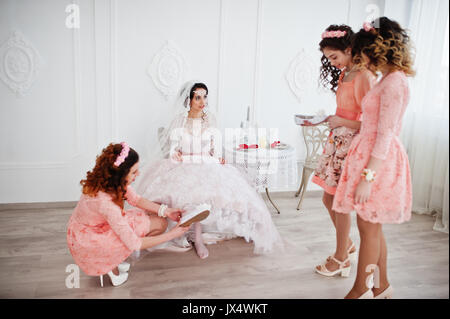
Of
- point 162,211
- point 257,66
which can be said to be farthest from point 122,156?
point 257,66

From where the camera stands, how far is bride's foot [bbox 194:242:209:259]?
2430mm

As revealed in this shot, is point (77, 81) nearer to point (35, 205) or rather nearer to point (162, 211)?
point (35, 205)

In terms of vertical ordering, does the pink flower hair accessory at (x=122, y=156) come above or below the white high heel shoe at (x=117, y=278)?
above

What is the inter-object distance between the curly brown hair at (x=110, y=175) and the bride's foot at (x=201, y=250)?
2.72ft

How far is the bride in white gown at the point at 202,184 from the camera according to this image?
2.34 metres

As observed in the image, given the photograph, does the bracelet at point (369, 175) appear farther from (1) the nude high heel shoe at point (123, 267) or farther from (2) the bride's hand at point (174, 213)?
(1) the nude high heel shoe at point (123, 267)

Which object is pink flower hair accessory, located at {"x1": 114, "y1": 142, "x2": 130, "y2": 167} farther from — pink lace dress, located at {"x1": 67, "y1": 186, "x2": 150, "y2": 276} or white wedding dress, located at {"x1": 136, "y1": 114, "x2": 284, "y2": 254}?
white wedding dress, located at {"x1": 136, "y1": 114, "x2": 284, "y2": 254}

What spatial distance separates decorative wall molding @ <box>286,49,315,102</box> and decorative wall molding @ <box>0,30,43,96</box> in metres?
2.51

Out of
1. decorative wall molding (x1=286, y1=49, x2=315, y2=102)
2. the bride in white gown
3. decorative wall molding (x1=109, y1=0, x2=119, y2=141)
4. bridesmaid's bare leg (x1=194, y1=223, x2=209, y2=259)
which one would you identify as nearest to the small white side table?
the bride in white gown

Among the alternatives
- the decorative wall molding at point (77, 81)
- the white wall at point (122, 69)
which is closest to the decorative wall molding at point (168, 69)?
the white wall at point (122, 69)

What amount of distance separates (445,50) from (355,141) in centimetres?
223

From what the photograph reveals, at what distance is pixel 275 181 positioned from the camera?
3041 millimetres

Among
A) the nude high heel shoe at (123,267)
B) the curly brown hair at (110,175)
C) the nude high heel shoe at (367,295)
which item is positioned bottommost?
the nude high heel shoe at (123,267)
